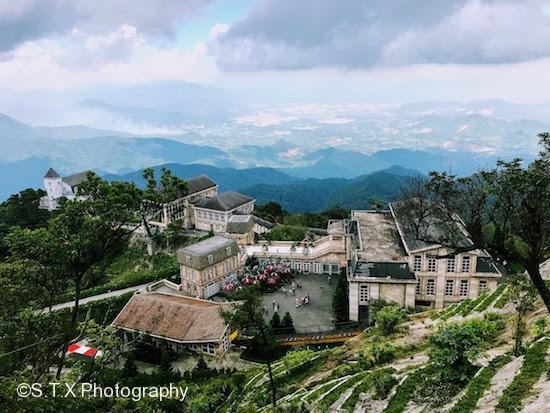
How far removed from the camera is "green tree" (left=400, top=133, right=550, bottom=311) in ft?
44.3

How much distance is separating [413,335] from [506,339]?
573 cm

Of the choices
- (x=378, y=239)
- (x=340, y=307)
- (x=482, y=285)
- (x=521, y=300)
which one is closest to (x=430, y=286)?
(x=482, y=285)

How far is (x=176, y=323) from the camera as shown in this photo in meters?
34.3

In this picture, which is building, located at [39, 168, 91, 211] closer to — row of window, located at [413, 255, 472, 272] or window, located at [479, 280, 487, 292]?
row of window, located at [413, 255, 472, 272]

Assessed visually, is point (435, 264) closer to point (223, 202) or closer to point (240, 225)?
point (240, 225)

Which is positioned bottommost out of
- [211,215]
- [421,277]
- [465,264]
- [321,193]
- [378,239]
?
[321,193]

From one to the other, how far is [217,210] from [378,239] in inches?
928

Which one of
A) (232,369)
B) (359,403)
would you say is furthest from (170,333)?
(359,403)

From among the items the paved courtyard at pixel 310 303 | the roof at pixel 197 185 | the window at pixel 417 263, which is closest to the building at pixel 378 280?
the window at pixel 417 263

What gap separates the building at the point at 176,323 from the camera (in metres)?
32.9

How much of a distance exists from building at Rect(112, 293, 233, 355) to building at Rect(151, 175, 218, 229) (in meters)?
22.1

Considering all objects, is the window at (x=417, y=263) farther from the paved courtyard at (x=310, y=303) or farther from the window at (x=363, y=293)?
the paved courtyard at (x=310, y=303)

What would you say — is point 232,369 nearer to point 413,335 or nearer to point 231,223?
point 413,335

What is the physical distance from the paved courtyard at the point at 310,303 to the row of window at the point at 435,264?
8.29 metres
